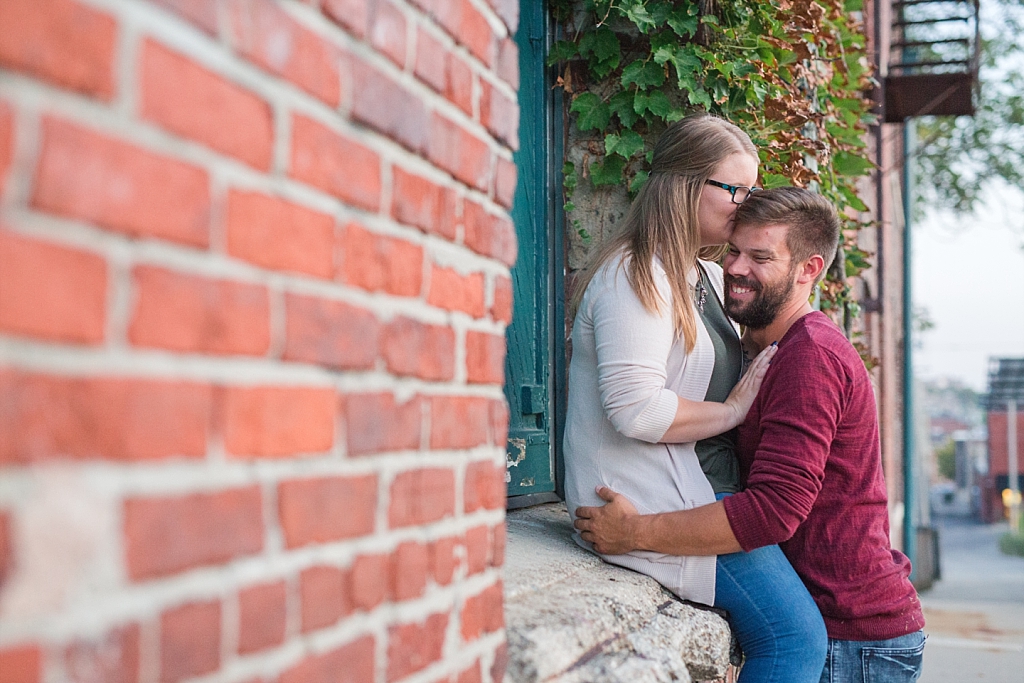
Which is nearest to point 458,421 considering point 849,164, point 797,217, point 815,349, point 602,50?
point 815,349

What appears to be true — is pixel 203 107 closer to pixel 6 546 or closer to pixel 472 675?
pixel 6 546

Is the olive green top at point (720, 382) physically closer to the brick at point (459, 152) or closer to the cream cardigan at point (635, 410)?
the cream cardigan at point (635, 410)

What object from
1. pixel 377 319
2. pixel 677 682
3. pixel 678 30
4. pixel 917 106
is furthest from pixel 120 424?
pixel 917 106

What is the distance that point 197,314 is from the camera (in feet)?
2.71

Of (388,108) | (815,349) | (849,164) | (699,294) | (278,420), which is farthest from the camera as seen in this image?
(849,164)

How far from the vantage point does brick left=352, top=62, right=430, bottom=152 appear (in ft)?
3.56

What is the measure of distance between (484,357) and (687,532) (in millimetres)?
1147

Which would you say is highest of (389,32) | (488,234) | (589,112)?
(589,112)

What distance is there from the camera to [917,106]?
9328mm

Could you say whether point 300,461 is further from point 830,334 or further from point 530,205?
point 530,205

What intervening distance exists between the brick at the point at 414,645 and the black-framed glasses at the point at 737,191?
1.73 metres

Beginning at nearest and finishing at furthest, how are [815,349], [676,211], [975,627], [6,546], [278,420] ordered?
[6,546] → [278,420] → [815,349] → [676,211] → [975,627]

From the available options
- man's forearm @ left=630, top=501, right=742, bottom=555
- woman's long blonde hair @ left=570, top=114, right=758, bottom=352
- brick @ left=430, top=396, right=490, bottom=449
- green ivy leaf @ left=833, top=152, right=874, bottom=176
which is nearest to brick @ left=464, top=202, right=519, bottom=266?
brick @ left=430, top=396, right=490, bottom=449

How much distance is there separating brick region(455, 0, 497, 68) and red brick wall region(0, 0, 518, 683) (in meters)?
0.01
